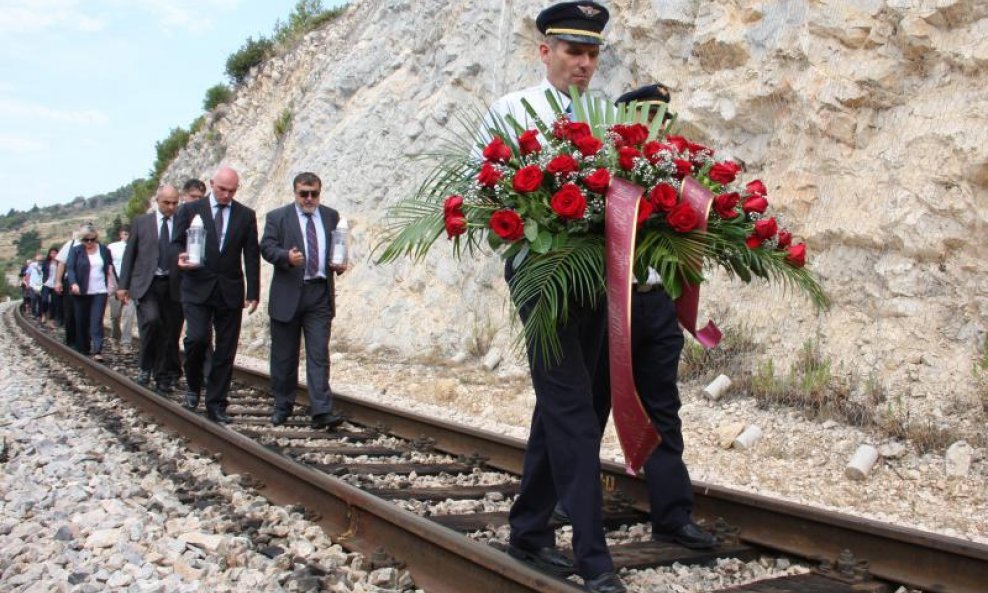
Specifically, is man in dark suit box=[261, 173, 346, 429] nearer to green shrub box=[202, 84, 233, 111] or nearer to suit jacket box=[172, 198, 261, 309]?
suit jacket box=[172, 198, 261, 309]

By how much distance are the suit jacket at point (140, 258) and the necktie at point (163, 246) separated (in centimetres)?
5

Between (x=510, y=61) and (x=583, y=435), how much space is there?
39.7ft

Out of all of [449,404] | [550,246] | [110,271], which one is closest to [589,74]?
[550,246]

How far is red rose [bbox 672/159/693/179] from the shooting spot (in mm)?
3611

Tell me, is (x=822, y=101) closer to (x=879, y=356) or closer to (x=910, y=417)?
(x=879, y=356)

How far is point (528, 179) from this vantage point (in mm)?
3412

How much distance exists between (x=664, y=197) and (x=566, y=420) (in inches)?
35.9

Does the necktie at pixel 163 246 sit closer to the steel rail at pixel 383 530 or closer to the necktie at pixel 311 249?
the necktie at pixel 311 249

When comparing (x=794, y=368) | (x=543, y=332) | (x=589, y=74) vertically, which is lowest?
(x=794, y=368)

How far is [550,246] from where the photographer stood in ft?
11.3

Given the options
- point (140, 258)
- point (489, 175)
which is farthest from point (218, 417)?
point (489, 175)

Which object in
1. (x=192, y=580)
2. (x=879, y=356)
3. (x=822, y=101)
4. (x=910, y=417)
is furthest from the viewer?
(x=822, y=101)

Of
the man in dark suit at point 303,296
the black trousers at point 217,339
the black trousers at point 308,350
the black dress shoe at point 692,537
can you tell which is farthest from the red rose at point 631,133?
the black trousers at point 217,339

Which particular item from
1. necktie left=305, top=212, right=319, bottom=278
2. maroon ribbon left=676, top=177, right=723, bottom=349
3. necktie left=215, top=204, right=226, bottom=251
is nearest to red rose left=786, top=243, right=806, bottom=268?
maroon ribbon left=676, top=177, right=723, bottom=349
